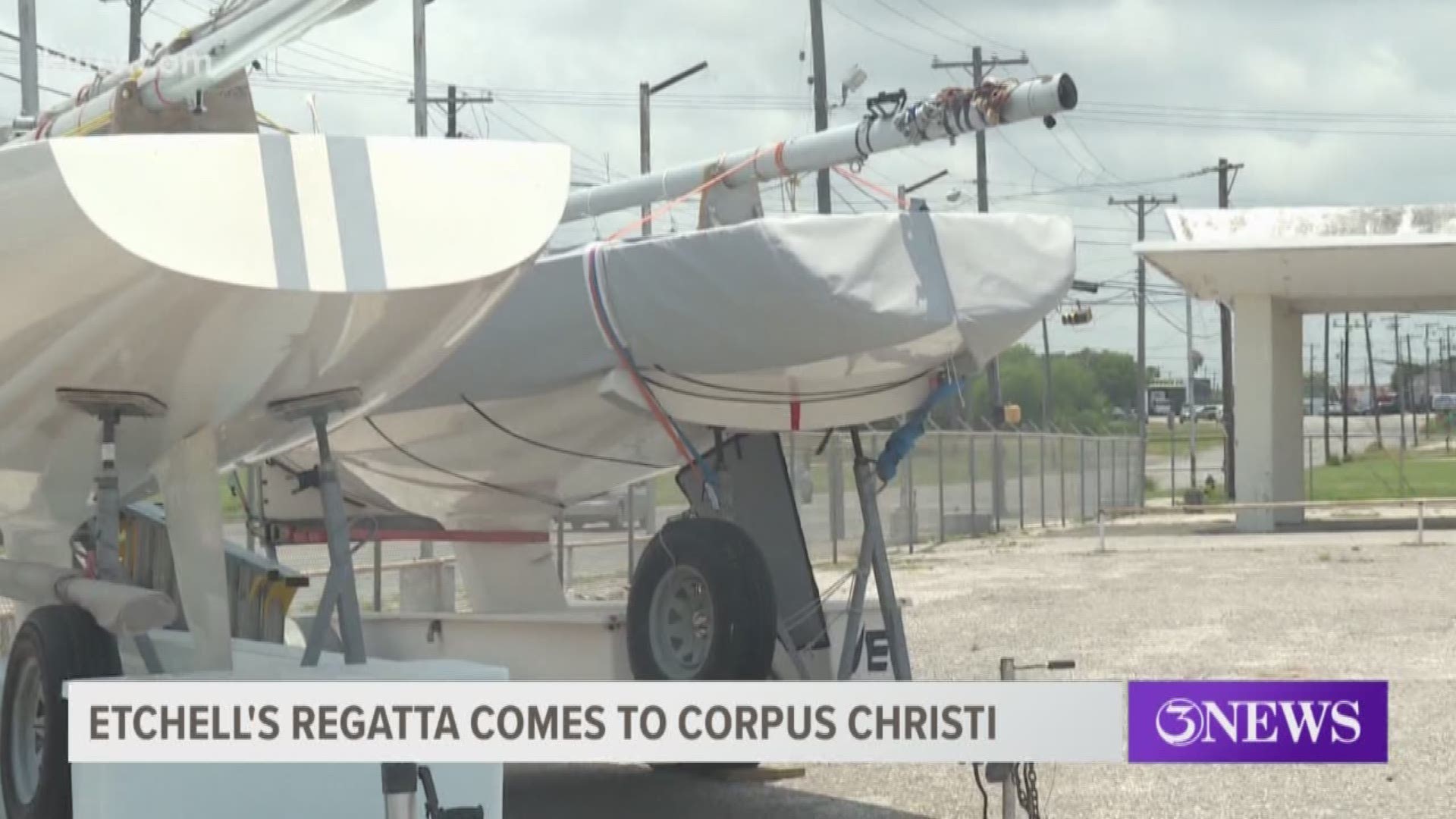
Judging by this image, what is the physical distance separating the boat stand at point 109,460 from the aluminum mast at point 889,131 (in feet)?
7.60

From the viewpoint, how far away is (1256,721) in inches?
215

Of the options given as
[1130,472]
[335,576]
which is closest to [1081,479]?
[1130,472]

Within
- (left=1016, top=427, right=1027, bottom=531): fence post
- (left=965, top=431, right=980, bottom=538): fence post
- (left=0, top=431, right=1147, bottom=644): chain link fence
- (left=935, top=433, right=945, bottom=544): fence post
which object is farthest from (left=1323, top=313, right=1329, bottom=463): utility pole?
(left=935, top=433, right=945, bottom=544): fence post

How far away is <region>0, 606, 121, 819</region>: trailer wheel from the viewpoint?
6633 millimetres

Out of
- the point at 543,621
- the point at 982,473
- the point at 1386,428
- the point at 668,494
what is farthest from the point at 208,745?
the point at 1386,428

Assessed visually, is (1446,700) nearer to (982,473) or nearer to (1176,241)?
(1176,241)

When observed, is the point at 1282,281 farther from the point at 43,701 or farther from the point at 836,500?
the point at 43,701

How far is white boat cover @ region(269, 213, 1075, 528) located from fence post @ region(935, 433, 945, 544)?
21.8m

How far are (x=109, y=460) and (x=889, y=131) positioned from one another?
12.8ft

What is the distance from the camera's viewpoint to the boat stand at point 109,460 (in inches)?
273

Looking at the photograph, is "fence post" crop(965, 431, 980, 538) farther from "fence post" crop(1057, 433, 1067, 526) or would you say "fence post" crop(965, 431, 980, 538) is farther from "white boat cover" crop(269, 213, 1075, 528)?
"white boat cover" crop(269, 213, 1075, 528)

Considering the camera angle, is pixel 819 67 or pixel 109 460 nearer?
pixel 109 460

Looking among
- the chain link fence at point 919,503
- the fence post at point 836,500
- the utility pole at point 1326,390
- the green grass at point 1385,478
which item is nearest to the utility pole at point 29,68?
the chain link fence at point 919,503

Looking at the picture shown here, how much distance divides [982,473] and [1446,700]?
2301 centimetres
